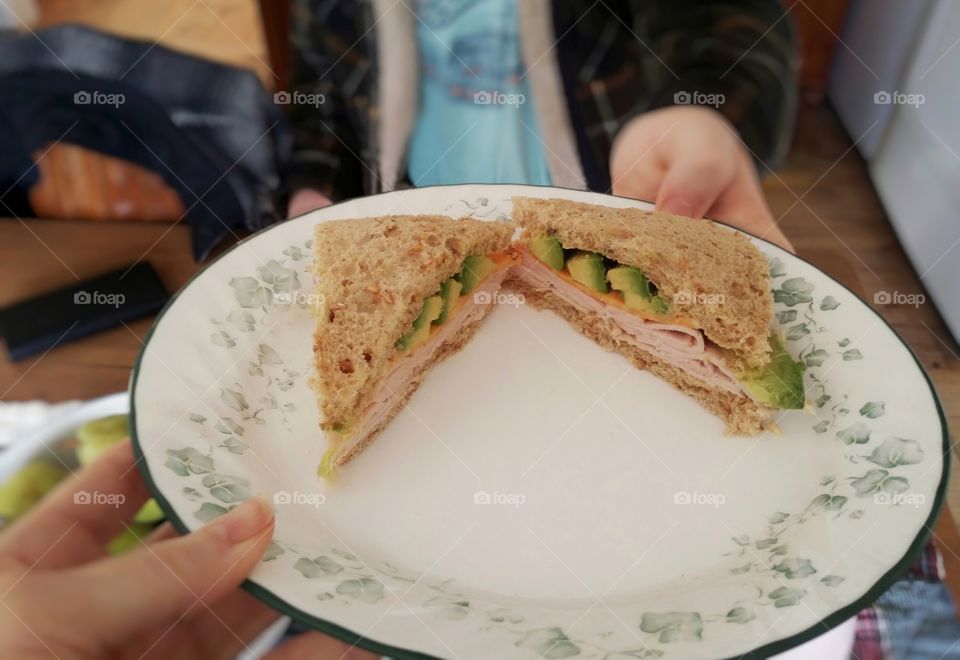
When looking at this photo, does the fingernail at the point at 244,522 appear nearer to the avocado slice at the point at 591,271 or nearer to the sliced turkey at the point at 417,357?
the sliced turkey at the point at 417,357

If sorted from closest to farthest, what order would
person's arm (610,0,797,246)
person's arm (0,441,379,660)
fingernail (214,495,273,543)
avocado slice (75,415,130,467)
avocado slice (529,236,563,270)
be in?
1. person's arm (0,441,379,660)
2. fingernail (214,495,273,543)
3. avocado slice (75,415,130,467)
4. avocado slice (529,236,563,270)
5. person's arm (610,0,797,246)

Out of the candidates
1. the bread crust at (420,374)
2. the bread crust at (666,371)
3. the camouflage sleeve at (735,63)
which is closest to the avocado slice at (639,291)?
the bread crust at (666,371)

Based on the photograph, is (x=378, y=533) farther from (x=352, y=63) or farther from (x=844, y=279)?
(x=352, y=63)

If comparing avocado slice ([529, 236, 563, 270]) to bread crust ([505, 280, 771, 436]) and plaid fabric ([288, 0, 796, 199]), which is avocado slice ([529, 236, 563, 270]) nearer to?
bread crust ([505, 280, 771, 436])

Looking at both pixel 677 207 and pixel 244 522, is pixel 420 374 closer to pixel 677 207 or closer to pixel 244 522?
pixel 244 522

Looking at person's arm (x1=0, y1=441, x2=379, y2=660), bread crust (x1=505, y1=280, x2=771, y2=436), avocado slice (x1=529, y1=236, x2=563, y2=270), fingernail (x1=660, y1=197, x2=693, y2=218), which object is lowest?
person's arm (x1=0, y1=441, x2=379, y2=660)

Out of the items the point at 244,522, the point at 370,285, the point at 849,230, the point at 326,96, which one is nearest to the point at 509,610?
the point at 244,522

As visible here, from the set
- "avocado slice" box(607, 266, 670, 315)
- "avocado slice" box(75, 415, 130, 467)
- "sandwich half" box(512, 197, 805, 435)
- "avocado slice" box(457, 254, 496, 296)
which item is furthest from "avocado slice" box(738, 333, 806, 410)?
"avocado slice" box(75, 415, 130, 467)
